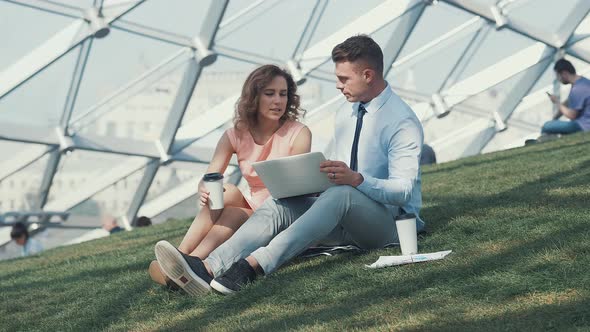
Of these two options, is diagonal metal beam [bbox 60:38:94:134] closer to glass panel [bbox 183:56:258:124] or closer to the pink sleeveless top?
glass panel [bbox 183:56:258:124]

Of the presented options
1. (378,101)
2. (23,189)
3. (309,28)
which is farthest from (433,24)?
(378,101)

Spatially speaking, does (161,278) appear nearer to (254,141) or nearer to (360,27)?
(254,141)

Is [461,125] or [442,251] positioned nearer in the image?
[442,251]

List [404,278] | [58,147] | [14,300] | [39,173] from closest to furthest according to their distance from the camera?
[404,278]
[14,300]
[58,147]
[39,173]

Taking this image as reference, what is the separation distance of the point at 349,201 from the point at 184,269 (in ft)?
3.04

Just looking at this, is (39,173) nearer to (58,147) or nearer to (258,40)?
(58,147)

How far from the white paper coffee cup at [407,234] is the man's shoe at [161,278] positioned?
1.21m

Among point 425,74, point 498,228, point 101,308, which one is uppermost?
point 425,74

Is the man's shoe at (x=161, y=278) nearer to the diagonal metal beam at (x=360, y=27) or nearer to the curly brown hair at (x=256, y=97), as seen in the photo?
the curly brown hair at (x=256, y=97)

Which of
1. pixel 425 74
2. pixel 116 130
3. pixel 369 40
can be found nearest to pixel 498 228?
pixel 369 40

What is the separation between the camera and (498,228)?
5.29 meters

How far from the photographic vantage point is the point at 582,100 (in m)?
12.7

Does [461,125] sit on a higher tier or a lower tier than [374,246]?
higher

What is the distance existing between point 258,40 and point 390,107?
10067 mm
